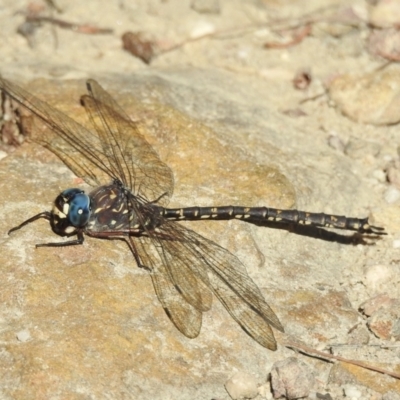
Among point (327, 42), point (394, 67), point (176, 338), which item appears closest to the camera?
point (176, 338)

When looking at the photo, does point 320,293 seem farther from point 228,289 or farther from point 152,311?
point 152,311

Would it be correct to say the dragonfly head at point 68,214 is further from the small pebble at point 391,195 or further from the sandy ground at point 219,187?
the small pebble at point 391,195

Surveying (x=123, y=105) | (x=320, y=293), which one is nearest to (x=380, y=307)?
(x=320, y=293)

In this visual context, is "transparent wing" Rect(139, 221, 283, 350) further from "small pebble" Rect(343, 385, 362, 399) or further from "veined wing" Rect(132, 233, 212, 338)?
"small pebble" Rect(343, 385, 362, 399)

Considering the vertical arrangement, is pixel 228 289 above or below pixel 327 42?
below

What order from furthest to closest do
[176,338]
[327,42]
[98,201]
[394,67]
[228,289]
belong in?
[327,42]
[394,67]
[98,201]
[228,289]
[176,338]

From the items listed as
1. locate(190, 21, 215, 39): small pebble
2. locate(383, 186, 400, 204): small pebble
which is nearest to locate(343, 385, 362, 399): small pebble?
locate(383, 186, 400, 204): small pebble

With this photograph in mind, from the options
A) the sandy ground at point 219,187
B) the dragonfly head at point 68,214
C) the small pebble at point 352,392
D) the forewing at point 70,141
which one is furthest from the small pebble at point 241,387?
the forewing at point 70,141
